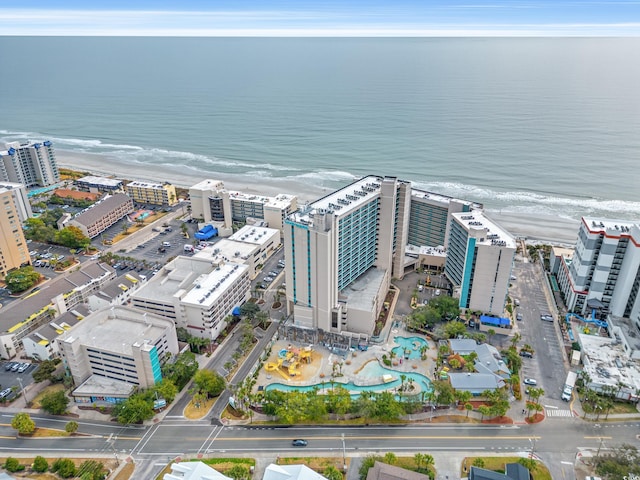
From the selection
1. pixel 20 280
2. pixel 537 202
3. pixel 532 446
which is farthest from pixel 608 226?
pixel 20 280

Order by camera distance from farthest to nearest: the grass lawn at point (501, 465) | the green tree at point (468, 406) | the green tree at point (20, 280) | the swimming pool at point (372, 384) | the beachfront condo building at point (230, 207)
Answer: the beachfront condo building at point (230, 207), the green tree at point (20, 280), the swimming pool at point (372, 384), the green tree at point (468, 406), the grass lawn at point (501, 465)

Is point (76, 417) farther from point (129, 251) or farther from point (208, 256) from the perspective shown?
point (129, 251)

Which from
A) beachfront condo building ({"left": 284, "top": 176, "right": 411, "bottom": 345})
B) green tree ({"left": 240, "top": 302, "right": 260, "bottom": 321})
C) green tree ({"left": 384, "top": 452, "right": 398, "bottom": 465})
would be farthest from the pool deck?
green tree ({"left": 384, "top": 452, "right": 398, "bottom": 465})

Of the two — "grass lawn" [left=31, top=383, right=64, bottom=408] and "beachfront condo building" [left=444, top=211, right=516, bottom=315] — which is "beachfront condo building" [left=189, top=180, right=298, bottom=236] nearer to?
"beachfront condo building" [left=444, top=211, right=516, bottom=315]

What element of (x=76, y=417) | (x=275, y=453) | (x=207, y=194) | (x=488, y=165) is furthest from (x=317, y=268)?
(x=488, y=165)

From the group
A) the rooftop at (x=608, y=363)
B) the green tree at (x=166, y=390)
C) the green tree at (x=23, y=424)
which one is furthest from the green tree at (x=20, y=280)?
the rooftop at (x=608, y=363)

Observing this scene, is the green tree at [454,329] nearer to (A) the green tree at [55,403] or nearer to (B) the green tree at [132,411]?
(B) the green tree at [132,411]
